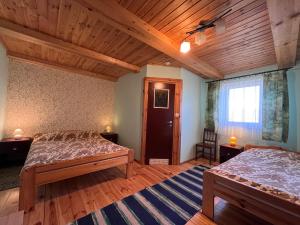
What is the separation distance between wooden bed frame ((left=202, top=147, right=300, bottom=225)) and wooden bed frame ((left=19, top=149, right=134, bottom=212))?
1.46m

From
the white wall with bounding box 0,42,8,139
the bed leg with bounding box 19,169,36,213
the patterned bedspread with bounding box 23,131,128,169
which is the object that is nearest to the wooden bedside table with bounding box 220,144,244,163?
the patterned bedspread with bounding box 23,131,128,169

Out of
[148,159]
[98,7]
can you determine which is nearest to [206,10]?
[98,7]

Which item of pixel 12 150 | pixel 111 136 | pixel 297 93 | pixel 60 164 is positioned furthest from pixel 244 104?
pixel 12 150

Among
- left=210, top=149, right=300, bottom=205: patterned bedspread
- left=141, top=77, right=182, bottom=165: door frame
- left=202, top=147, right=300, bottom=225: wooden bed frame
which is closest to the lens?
left=202, top=147, right=300, bottom=225: wooden bed frame

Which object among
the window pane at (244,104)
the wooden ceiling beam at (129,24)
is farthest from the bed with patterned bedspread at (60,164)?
the window pane at (244,104)

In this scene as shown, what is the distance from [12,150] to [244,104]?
5079mm

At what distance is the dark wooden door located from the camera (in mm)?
3533

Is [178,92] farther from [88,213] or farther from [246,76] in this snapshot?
[88,213]

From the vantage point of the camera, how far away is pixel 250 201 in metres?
1.44

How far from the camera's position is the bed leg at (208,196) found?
5.64ft

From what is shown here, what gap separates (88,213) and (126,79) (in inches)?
133

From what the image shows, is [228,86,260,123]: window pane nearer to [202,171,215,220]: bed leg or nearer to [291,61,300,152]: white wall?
[291,61,300,152]: white wall

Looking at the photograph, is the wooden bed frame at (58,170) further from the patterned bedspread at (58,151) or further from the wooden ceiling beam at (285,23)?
the wooden ceiling beam at (285,23)

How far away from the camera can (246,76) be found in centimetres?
346
